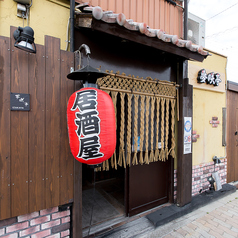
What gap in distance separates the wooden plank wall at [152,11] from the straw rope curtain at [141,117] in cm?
152

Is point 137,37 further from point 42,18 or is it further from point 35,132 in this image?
point 35,132

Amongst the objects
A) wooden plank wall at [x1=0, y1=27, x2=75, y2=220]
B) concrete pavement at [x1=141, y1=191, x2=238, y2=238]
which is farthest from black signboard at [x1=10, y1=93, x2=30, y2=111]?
concrete pavement at [x1=141, y1=191, x2=238, y2=238]

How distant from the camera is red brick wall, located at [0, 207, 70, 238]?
221cm

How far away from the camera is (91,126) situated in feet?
6.12

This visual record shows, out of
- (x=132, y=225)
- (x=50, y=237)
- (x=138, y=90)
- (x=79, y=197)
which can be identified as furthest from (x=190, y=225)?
(x=138, y=90)

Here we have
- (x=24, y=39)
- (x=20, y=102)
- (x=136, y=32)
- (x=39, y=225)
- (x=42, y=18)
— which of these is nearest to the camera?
(x=24, y=39)

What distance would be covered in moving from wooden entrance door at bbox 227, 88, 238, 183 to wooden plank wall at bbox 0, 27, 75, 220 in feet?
19.1

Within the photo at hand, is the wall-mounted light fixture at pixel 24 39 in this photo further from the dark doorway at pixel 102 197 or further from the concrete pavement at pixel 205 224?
the concrete pavement at pixel 205 224

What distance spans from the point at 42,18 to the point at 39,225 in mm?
3352

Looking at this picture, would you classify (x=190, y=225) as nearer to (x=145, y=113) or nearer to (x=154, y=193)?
(x=154, y=193)

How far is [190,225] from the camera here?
360 centimetres

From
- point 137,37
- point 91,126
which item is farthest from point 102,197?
point 137,37

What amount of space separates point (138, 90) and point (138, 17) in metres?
1.85

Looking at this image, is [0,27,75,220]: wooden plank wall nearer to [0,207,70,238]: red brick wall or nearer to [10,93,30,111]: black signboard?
[10,93,30,111]: black signboard
